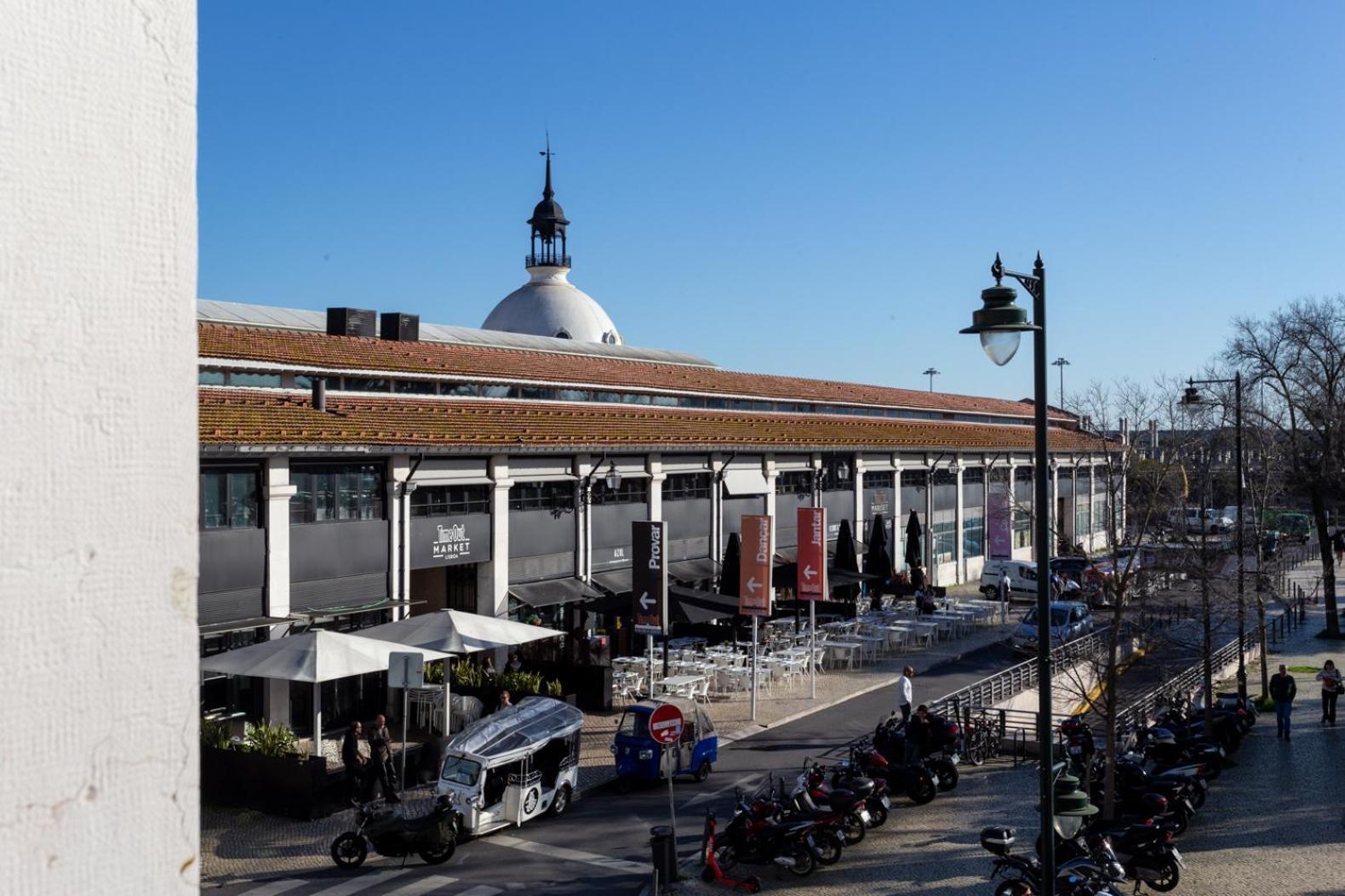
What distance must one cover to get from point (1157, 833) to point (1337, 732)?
446 inches

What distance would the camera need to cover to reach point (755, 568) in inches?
939

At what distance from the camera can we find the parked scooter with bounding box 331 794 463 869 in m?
14.7

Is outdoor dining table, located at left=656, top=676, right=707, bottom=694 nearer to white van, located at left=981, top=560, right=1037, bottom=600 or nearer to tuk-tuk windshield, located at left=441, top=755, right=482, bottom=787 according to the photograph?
tuk-tuk windshield, located at left=441, top=755, right=482, bottom=787

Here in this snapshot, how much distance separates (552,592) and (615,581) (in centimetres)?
257

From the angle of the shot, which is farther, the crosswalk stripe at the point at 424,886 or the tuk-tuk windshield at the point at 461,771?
the tuk-tuk windshield at the point at 461,771

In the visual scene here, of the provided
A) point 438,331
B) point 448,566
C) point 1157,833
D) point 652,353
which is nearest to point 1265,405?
point 652,353

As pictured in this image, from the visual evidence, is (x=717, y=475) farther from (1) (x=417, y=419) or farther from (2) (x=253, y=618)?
(2) (x=253, y=618)

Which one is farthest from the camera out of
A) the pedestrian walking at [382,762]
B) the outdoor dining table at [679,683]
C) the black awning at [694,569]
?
the black awning at [694,569]

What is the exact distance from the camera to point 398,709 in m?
23.0

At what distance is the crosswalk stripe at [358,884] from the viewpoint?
13703 millimetres

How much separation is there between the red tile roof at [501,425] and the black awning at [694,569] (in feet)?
10.5

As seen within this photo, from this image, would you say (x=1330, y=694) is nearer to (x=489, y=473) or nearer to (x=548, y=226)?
(x=489, y=473)

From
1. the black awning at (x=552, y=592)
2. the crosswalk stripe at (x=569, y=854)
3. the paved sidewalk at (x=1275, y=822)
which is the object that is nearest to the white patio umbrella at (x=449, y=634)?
the black awning at (x=552, y=592)

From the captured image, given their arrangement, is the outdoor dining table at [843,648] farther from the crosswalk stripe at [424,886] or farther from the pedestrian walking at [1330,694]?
the crosswalk stripe at [424,886]
